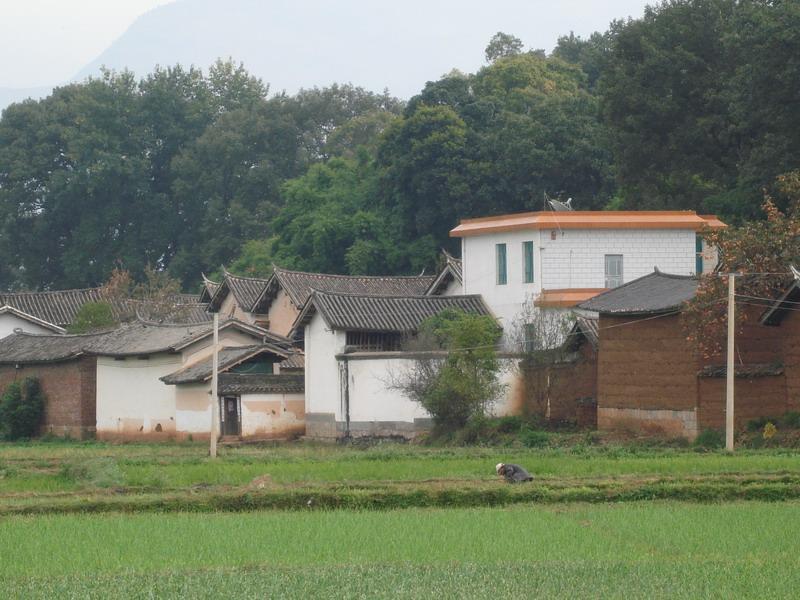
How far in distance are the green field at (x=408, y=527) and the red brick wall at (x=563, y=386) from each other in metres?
6.52

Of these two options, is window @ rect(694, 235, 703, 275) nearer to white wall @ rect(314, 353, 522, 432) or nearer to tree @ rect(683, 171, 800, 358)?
white wall @ rect(314, 353, 522, 432)

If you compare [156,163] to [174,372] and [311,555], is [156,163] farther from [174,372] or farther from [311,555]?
[311,555]

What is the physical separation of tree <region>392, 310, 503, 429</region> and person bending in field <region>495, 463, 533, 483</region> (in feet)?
34.7

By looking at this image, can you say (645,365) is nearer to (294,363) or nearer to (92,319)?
Result: (294,363)

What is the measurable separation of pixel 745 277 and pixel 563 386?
22.3ft

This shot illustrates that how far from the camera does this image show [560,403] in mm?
34688

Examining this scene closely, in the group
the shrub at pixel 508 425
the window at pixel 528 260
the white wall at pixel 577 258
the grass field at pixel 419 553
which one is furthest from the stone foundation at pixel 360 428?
the grass field at pixel 419 553

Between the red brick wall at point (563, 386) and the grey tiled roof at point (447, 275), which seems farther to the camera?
the grey tiled roof at point (447, 275)

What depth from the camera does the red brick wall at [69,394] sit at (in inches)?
1673

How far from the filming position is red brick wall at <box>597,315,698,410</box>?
98.4ft

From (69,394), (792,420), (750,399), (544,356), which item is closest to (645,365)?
(750,399)

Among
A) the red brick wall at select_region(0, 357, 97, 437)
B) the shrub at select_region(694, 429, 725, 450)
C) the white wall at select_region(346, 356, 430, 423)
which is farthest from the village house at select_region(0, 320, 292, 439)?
the shrub at select_region(694, 429, 725, 450)

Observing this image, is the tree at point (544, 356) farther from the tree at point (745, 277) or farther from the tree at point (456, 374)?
the tree at point (745, 277)

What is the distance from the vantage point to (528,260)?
39.0 metres
